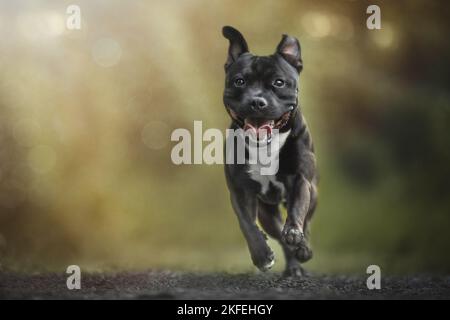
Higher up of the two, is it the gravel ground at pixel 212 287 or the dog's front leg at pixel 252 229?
the dog's front leg at pixel 252 229

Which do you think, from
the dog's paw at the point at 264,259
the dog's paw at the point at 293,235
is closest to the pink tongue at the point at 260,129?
the dog's paw at the point at 293,235

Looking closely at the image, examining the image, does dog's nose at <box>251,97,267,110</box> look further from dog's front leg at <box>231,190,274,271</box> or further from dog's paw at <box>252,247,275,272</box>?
dog's paw at <box>252,247,275,272</box>

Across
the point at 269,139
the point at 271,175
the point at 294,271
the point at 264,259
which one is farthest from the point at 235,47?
the point at 294,271

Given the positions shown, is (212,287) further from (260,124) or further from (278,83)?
(278,83)

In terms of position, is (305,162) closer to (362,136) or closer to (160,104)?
(362,136)

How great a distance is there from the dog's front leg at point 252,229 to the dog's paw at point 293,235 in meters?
0.31

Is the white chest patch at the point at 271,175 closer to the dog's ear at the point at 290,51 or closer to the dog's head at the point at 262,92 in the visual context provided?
the dog's head at the point at 262,92

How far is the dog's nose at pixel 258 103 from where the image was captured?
4.89 m

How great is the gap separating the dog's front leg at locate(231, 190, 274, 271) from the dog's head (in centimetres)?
54

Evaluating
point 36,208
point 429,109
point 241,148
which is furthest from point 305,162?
point 36,208

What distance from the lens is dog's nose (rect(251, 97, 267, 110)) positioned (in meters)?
4.89

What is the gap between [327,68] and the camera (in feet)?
18.5

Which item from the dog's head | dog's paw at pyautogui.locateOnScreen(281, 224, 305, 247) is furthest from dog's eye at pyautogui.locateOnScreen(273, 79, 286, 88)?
dog's paw at pyautogui.locateOnScreen(281, 224, 305, 247)
